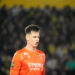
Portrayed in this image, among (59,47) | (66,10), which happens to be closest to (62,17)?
(66,10)

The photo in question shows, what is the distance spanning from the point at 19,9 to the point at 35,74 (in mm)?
5151

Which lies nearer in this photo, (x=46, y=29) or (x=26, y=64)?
(x=26, y=64)

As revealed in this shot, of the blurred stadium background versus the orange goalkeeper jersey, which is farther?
the blurred stadium background

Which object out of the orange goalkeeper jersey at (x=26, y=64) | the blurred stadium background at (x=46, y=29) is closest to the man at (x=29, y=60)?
the orange goalkeeper jersey at (x=26, y=64)

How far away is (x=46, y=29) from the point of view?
8016 millimetres

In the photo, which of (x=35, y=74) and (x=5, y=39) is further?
(x=5, y=39)

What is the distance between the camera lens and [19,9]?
8.42 meters

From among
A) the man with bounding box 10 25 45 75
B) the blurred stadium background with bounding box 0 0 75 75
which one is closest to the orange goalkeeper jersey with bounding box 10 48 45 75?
the man with bounding box 10 25 45 75

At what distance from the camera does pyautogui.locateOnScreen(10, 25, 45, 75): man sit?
343cm

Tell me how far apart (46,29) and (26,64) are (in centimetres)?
463

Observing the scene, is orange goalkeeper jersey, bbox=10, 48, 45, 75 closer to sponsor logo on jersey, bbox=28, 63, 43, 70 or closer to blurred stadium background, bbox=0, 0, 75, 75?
sponsor logo on jersey, bbox=28, 63, 43, 70

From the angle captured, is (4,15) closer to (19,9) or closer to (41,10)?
(19,9)

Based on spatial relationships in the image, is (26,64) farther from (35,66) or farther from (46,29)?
(46,29)

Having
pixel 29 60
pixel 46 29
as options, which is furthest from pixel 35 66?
pixel 46 29
